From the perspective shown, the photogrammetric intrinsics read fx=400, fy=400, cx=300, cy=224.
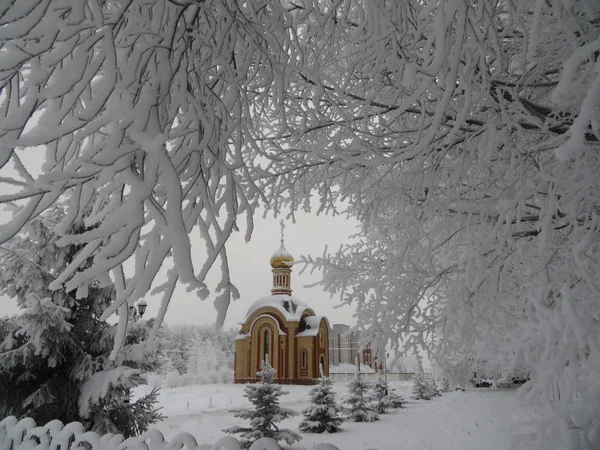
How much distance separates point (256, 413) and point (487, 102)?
9196 millimetres

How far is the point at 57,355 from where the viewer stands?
7090 mm

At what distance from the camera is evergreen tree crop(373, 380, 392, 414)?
17297 millimetres

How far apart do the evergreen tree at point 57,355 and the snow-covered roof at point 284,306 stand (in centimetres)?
2360

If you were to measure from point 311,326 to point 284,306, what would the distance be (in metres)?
2.69

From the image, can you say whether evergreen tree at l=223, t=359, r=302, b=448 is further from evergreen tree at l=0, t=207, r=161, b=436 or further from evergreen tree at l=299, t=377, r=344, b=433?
evergreen tree at l=0, t=207, r=161, b=436

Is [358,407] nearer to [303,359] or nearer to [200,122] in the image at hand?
[303,359]

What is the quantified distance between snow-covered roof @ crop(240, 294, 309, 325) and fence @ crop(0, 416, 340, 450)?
26989 millimetres

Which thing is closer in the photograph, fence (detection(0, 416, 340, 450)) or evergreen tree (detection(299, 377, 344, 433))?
fence (detection(0, 416, 340, 450))

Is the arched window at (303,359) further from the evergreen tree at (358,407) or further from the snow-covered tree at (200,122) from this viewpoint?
the snow-covered tree at (200,122)

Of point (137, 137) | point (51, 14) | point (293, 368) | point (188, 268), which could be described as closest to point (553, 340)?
Answer: point (188, 268)

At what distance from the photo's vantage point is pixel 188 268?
1.05 meters

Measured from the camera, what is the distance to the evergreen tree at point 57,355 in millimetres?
6734

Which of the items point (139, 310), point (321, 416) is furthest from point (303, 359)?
point (139, 310)

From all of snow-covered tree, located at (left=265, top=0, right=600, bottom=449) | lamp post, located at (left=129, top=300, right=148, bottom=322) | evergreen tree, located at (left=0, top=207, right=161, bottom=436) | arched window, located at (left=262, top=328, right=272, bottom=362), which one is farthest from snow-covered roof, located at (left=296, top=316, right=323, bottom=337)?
snow-covered tree, located at (left=265, top=0, right=600, bottom=449)
